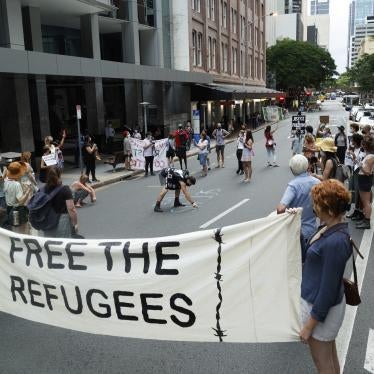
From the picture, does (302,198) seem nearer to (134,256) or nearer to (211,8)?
(134,256)

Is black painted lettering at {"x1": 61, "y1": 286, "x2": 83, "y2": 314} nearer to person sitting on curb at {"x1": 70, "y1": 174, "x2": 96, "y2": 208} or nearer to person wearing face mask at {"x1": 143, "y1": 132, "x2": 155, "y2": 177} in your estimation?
person sitting on curb at {"x1": 70, "y1": 174, "x2": 96, "y2": 208}

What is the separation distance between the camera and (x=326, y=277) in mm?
3100

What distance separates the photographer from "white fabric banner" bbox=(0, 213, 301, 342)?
11.7 ft

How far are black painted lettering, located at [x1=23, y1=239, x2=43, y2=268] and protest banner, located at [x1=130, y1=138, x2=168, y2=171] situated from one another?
15.0m

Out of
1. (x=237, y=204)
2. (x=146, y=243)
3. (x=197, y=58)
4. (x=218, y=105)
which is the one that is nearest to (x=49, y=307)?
(x=146, y=243)

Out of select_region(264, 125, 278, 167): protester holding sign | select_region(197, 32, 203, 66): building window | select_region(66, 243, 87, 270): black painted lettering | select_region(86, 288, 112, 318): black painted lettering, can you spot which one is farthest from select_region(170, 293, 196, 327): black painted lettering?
select_region(197, 32, 203, 66): building window

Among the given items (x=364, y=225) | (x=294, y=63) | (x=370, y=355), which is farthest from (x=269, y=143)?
(x=294, y=63)

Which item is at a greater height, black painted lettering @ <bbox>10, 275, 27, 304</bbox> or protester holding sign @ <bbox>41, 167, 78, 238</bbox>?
protester holding sign @ <bbox>41, 167, 78, 238</bbox>

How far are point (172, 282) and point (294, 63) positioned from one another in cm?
8815

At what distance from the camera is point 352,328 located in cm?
510

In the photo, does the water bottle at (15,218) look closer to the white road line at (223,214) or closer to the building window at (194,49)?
the white road line at (223,214)

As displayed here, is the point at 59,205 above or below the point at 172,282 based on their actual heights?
above

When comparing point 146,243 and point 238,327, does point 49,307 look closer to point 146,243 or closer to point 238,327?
point 146,243

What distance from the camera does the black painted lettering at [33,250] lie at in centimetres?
418
